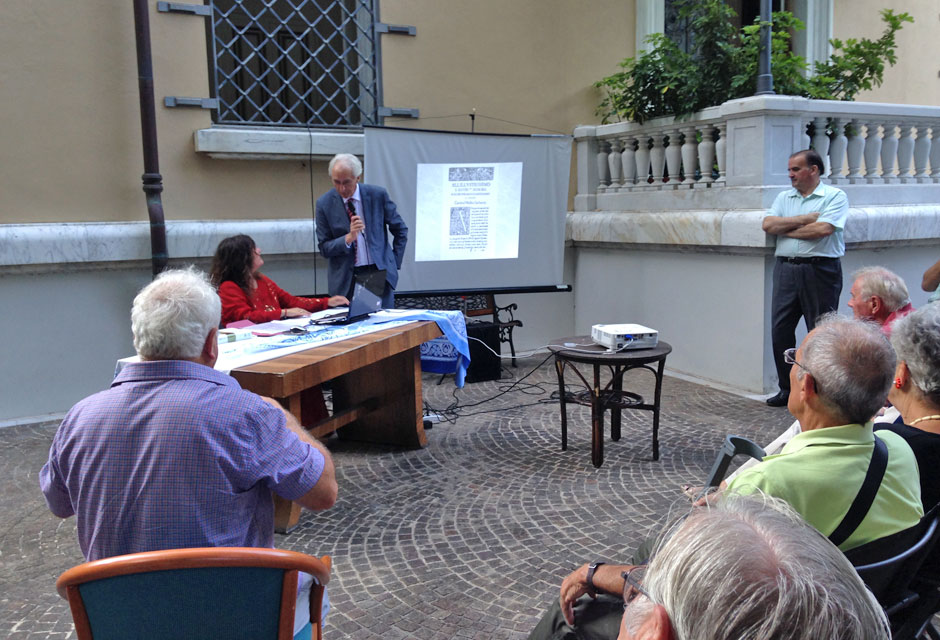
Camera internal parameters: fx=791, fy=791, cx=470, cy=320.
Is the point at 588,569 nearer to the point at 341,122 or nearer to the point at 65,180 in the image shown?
the point at 65,180

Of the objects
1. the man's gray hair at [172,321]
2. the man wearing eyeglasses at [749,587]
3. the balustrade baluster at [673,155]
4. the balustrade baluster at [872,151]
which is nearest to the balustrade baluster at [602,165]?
the balustrade baluster at [673,155]

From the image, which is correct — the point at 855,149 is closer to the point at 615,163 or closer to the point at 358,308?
the point at 615,163

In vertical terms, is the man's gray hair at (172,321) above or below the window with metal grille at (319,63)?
below

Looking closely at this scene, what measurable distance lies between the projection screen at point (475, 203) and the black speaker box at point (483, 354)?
368mm

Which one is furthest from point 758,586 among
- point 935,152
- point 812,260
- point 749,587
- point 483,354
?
point 935,152

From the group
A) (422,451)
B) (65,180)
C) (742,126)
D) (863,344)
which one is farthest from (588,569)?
(65,180)

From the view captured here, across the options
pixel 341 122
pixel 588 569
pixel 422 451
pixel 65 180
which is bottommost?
pixel 422 451

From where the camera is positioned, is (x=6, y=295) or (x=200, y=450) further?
(x=6, y=295)

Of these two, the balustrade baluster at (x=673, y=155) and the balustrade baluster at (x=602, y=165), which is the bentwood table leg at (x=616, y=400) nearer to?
the balustrade baluster at (x=673, y=155)

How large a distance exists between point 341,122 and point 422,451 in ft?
12.3

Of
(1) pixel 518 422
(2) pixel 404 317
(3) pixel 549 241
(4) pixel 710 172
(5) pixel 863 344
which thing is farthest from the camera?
(3) pixel 549 241

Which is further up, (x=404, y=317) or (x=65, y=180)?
(x=65, y=180)

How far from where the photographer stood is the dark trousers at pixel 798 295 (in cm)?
537

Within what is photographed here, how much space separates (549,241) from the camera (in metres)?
7.02
